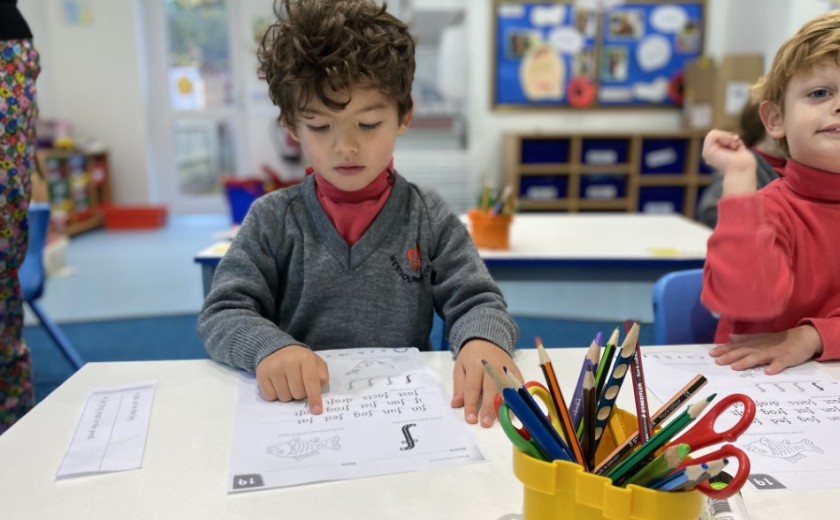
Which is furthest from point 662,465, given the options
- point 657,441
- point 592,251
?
point 592,251

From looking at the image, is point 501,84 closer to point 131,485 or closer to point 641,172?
point 641,172

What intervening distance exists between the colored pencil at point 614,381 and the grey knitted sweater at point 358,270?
432 millimetres

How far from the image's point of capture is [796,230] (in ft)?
2.93

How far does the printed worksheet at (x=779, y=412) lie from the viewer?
554 mm

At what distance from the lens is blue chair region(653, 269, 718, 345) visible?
110 centimetres

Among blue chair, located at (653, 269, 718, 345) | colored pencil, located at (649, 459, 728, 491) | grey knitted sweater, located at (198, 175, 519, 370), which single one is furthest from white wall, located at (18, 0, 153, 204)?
colored pencil, located at (649, 459, 728, 491)

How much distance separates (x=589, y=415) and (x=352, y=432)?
25cm

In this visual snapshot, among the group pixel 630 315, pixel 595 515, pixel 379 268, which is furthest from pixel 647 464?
pixel 630 315

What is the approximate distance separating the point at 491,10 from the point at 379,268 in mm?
3877

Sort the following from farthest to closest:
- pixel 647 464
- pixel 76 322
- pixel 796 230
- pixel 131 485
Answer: pixel 76 322
pixel 796 230
pixel 131 485
pixel 647 464

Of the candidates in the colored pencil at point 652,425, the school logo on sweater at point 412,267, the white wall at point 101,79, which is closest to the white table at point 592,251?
the school logo on sweater at point 412,267

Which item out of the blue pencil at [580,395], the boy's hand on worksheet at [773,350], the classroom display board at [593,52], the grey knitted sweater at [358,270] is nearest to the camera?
the blue pencil at [580,395]

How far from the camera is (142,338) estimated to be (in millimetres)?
2590

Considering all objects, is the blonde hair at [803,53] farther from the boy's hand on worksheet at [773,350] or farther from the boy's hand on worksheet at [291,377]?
the boy's hand on worksheet at [291,377]
